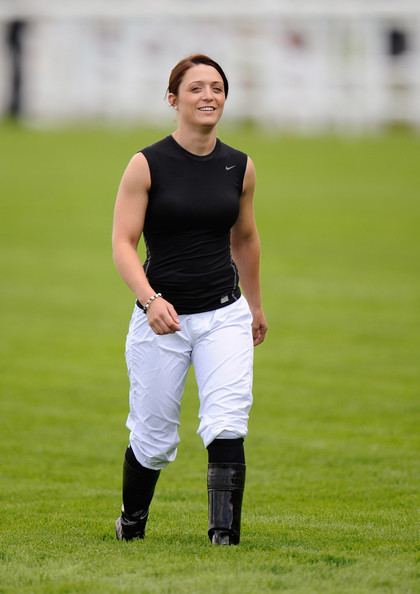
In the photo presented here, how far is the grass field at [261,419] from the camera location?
629cm

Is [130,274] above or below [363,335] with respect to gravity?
above

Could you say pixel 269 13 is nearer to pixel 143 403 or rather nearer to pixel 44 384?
pixel 44 384

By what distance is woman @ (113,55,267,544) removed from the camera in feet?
21.6

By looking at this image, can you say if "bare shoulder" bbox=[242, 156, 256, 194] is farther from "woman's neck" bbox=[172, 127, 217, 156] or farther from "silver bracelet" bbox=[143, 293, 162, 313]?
"silver bracelet" bbox=[143, 293, 162, 313]

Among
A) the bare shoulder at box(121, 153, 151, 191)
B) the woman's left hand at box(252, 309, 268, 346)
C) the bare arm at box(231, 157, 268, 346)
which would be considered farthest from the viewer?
the woman's left hand at box(252, 309, 268, 346)

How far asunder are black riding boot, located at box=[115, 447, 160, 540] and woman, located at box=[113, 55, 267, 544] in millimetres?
123

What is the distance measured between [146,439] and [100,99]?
40344 millimetres

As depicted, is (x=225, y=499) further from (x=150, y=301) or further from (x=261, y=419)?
(x=261, y=419)

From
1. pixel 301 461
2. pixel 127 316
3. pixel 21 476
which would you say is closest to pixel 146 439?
pixel 21 476

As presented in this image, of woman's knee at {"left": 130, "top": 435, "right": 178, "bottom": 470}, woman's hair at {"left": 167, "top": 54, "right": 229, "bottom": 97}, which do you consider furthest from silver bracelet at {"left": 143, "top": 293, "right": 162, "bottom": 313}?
woman's hair at {"left": 167, "top": 54, "right": 229, "bottom": 97}

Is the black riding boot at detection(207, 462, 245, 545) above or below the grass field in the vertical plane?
above

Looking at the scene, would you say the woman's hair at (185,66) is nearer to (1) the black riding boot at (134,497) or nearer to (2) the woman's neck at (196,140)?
(2) the woman's neck at (196,140)

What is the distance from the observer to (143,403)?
22.1 feet

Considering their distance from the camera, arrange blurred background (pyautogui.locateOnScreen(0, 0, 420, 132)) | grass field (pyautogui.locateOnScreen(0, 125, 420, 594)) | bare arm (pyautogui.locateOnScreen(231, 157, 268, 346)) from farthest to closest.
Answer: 1. blurred background (pyautogui.locateOnScreen(0, 0, 420, 132))
2. bare arm (pyautogui.locateOnScreen(231, 157, 268, 346))
3. grass field (pyautogui.locateOnScreen(0, 125, 420, 594))
